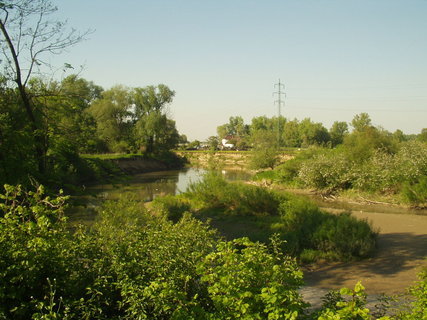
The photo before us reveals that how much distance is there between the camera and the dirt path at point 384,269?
9.16m

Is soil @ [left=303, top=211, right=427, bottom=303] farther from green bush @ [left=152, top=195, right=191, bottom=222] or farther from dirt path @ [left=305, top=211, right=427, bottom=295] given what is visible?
green bush @ [left=152, top=195, right=191, bottom=222]

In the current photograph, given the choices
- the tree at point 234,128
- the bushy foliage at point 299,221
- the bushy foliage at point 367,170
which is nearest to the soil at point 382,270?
the bushy foliage at point 299,221

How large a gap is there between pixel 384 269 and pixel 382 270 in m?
0.12

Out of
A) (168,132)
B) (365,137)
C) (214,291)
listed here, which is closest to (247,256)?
(214,291)

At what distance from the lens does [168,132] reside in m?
61.0

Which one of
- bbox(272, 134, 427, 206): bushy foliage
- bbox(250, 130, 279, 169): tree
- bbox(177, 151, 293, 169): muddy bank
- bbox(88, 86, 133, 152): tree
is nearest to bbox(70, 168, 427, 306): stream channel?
bbox(272, 134, 427, 206): bushy foliage

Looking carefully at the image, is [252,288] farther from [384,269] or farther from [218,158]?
[218,158]

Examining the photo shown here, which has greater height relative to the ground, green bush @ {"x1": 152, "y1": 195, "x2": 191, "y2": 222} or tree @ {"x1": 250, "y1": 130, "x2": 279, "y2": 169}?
tree @ {"x1": 250, "y1": 130, "x2": 279, "y2": 169}

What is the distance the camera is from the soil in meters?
8.98

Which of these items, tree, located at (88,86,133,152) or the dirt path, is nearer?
the dirt path

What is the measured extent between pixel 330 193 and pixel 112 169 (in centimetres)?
2135

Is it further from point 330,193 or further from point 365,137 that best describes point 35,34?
point 365,137

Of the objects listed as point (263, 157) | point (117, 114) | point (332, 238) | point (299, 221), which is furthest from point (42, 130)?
point (117, 114)

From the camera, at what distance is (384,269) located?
10406 millimetres
